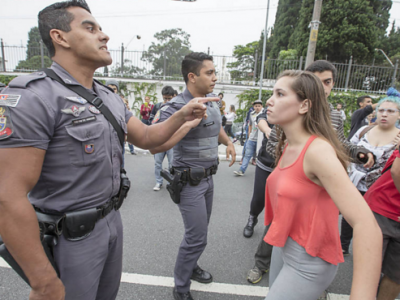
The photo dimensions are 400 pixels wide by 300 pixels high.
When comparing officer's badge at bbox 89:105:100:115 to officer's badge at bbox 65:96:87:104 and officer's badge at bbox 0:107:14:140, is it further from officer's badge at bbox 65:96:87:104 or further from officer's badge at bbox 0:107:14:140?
officer's badge at bbox 0:107:14:140

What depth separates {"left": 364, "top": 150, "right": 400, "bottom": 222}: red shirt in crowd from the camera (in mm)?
1825

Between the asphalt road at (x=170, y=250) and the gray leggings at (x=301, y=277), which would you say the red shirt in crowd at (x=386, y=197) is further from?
the asphalt road at (x=170, y=250)

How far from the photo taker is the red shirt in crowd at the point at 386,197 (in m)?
1.83

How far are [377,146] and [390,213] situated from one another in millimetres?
956

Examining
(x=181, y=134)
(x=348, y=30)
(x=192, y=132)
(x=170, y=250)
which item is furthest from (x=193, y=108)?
(x=348, y=30)

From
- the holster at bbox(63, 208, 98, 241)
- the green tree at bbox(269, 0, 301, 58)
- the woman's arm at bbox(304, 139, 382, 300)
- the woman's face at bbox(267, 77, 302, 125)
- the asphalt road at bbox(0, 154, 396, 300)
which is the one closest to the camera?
the woman's arm at bbox(304, 139, 382, 300)

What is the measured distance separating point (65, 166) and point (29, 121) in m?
0.25

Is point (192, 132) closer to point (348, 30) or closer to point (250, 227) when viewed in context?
point (250, 227)

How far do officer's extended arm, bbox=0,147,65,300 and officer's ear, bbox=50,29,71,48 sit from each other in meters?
0.59

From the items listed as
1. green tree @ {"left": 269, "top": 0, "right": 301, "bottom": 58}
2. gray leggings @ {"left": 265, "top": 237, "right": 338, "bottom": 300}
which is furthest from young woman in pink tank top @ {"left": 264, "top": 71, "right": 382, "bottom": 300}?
green tree @ {"left": 269, "top": 0, "right": 301, "bottom": 58}

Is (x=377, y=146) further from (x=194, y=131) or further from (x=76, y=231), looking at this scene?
(x=76, y=231)

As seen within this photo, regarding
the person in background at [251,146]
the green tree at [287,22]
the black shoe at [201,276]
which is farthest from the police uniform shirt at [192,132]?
the green tree at [287,22]

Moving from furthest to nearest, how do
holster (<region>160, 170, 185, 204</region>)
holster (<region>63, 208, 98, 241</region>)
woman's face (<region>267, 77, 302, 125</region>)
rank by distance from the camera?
holster (<region>160, 170, 185, 204</region>)
woman's face (<region>267, 77, 302, 125</region>)
holster (<region>63, 208, 98, 241</region>)

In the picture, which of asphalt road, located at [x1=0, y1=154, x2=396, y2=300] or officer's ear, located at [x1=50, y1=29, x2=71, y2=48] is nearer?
officer's ear, located at [x1=50, y1=29, x2=71, y2=48]
